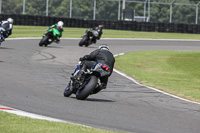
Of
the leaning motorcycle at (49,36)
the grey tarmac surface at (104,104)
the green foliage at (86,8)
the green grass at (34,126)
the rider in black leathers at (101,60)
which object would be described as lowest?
the grey tarmac surface at (104,104)

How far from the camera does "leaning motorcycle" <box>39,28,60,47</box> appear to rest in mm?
25141

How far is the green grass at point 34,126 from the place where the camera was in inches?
246

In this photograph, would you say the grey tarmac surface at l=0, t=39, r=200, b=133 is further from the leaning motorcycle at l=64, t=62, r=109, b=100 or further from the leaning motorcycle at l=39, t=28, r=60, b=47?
the leaning motorcycle at l=39, t=28, r=60, b=47

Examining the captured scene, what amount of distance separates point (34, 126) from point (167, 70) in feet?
39.5

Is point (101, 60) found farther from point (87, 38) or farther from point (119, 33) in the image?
point (119, 33)

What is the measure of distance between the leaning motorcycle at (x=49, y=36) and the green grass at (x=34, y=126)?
59.5 feet

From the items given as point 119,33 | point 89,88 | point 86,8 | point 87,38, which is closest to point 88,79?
point 89,88

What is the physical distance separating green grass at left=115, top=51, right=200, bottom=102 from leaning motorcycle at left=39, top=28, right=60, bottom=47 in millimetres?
4240

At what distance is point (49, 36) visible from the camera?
25.4 m

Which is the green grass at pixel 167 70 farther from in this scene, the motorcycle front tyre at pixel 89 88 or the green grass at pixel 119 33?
the green grass at pixel 119 33

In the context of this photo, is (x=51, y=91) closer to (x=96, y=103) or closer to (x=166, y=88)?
(x=96, y=103)

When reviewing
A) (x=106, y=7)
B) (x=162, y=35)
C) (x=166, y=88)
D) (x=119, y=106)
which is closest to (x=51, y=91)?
(x=119, y=106)

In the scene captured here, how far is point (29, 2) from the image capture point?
4528 cm

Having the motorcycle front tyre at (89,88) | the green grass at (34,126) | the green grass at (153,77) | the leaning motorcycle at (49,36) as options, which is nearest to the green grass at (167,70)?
the green grass at (153,77)
